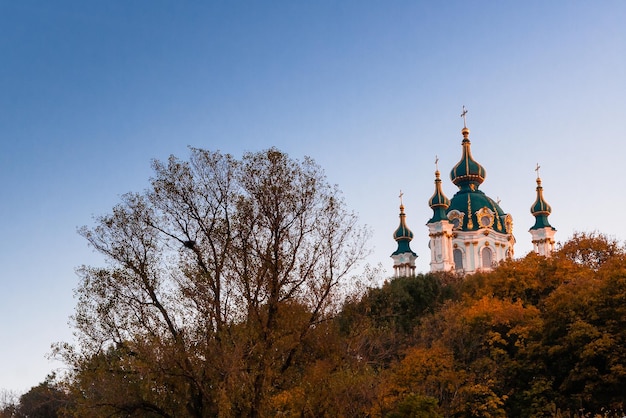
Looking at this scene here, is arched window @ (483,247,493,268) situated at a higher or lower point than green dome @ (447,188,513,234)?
lower

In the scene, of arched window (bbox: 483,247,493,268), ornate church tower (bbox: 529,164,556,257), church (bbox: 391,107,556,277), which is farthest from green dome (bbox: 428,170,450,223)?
ornate church tower (bbox: 529,164,556,257)

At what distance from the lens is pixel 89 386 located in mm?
19375

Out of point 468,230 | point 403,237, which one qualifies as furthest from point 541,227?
point 403,237

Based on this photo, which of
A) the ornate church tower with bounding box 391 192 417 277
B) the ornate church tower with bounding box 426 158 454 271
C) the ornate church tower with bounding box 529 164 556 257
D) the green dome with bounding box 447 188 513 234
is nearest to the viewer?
the ornate church tower with bounding box 426 158 454 271

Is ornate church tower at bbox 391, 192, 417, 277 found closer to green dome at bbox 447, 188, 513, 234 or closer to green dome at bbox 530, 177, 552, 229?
green dome at bbox 447, 188, 513, 234

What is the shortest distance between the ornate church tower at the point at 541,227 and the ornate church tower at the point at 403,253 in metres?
13.2

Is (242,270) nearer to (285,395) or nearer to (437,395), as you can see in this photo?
(285,395)

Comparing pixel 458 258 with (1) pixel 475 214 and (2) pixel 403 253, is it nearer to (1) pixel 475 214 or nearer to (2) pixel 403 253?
(1) pixel 475 214

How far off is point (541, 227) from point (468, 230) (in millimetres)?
9670

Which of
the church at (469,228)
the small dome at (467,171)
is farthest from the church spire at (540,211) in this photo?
the small dome at (467,171)

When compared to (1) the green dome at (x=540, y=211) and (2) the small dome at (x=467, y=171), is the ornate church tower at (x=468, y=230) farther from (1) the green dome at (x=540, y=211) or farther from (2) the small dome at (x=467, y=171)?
(1) the green dome at (x=540, y=211)

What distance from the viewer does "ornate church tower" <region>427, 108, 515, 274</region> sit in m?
76.8

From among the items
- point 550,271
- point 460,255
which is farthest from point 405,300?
point 460,255

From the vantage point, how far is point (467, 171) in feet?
263
